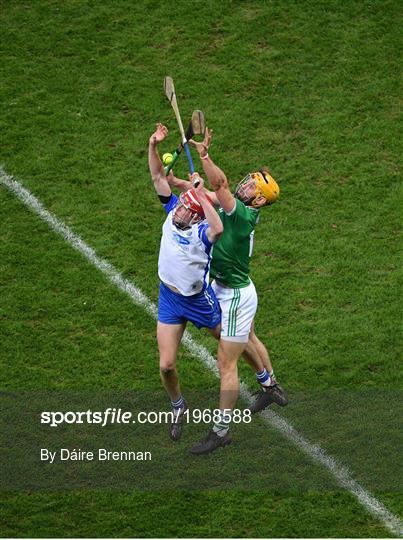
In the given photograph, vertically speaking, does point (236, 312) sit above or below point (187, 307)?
below

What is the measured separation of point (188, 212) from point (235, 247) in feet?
1.93

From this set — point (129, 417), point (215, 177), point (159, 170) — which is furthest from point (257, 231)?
point (215, 177)

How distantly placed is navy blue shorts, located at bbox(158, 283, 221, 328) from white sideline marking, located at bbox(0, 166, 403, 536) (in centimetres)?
130

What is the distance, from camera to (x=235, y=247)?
11.1 metres

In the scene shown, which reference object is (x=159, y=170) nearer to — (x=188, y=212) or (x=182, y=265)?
(x=188, y=212)

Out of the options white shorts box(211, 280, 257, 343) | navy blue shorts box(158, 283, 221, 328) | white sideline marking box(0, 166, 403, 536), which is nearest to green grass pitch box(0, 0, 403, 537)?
white sideline marking box(0, 166, 403, 536)

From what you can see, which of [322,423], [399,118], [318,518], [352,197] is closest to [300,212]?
[352,197]

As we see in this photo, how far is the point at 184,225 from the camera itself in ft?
35.7

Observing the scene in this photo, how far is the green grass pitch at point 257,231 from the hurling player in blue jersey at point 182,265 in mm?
1117

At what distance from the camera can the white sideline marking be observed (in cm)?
1082

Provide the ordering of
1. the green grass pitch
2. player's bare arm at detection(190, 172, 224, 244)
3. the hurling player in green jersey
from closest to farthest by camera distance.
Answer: player's bare arm at detection(190, 172, 224, 244) < the green grass pitch < the hurling player in green jersey

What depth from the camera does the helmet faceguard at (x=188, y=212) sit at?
10.9m

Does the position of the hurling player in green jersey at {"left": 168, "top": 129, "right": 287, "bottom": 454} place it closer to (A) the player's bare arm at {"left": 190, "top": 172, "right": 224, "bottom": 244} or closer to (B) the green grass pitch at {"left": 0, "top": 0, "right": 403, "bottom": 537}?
(A) the player's bare arm at {"left": 190, "top": 172, "right": 224, "bottom": 244}

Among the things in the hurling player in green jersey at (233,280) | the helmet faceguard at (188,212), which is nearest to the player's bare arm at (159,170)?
the hurling player in green jersey at (233,280)
